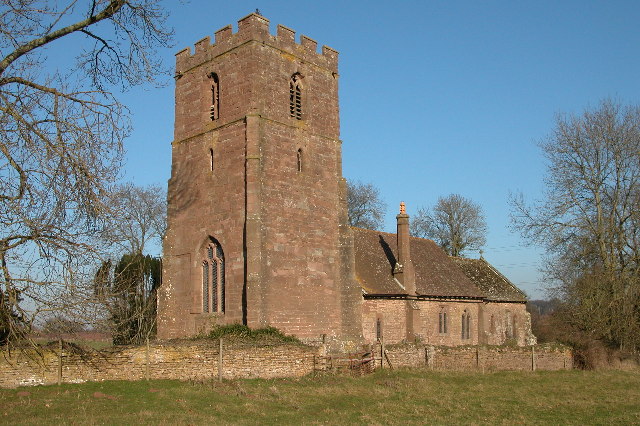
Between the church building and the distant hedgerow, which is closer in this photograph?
the distant hedgerow

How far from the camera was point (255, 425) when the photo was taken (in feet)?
42.2

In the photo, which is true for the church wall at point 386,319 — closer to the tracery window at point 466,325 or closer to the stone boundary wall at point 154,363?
the tracery window at point 466,325

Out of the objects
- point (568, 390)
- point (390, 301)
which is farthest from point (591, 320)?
point (568, 390)

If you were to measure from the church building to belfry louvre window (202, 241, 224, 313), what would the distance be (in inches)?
1.8

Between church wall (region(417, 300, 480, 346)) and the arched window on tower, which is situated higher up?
the arched window on tower

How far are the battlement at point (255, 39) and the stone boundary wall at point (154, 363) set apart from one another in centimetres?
1261

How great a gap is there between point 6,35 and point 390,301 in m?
22.8

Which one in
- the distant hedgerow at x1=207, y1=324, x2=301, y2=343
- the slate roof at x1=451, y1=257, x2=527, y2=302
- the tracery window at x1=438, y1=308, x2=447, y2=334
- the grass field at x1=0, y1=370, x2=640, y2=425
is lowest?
the grass field at x1=0, y1=370, x2=640, y2=425

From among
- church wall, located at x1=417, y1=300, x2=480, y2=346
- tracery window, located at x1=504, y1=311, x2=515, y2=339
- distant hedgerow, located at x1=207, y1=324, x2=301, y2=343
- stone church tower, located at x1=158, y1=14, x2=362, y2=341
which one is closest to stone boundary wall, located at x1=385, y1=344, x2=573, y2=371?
stone church tower, located at x1=158, y1=14, x2=362, y2=341

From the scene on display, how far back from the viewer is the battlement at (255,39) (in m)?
25.7

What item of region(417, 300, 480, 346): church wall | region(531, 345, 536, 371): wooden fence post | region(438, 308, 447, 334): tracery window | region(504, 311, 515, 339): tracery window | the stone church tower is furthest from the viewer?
region(504, 311, 515, 339): tracery window

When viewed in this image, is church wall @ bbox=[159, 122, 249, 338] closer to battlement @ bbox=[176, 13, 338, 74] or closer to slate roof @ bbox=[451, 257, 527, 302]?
battlement @ bbox=[176, 13, 338, 74]

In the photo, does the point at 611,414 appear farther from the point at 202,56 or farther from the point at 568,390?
the point at 202,56

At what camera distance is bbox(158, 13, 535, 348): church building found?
2439cm
